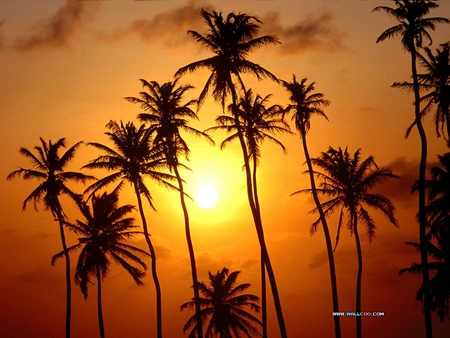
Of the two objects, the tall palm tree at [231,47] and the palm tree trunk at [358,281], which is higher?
the tall palm tree at [231,47]

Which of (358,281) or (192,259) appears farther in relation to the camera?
Result: (358,281)

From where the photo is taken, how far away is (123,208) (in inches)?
2436

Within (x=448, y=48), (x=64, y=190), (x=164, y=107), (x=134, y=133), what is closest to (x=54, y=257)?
(x=64, y=190)

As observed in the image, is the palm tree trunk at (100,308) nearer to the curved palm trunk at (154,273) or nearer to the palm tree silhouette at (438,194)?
the curved palm trunk at (154,273)

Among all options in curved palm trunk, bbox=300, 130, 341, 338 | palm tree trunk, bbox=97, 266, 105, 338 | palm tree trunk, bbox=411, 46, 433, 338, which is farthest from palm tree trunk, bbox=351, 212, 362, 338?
palm tree trunk, bbox=97, 266, 105, 338

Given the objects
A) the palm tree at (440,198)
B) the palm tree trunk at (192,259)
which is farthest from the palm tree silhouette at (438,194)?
the palm tree trunk at (192,259)

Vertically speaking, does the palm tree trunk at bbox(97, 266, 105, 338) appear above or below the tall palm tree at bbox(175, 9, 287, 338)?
below

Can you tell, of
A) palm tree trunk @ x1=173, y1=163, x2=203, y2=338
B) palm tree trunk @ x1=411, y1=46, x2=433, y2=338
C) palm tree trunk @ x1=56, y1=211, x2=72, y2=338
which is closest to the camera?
palm tree trunk @ x1=411, y1=46, x2=433, y2=338

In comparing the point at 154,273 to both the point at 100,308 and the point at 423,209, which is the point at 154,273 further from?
the point at 423,209

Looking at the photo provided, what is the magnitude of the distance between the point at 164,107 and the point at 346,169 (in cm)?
1677

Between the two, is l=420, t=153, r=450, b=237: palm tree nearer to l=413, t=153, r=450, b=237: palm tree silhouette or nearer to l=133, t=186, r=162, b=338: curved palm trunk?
l=413, t=153, r=450, b=237: palm tree silhouette

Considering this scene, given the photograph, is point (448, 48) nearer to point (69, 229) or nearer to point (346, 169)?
point (346, 169)

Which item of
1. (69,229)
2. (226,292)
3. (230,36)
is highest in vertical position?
(230,36)

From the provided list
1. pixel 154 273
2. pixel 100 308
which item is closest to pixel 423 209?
pixel 154 273
